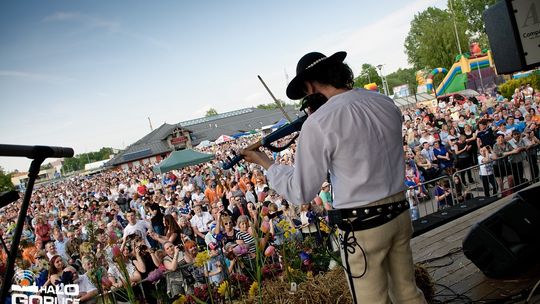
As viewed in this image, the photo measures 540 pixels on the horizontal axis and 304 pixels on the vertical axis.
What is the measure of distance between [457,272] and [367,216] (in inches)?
76.8

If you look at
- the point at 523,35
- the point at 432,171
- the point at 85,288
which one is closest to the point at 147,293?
the point at 85,288

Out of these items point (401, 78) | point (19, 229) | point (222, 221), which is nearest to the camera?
point (19, 229)

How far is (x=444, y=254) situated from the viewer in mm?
3467

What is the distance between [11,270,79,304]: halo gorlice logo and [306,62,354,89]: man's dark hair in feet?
10.6

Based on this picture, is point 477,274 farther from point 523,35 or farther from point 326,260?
point 523,35

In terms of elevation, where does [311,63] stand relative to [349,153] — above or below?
above

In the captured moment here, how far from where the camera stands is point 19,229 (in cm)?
111

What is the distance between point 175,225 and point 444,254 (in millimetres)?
4924

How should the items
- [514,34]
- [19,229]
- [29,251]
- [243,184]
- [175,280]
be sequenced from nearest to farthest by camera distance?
[19,229], [514,34], [175,280], [29,251], [243,184]

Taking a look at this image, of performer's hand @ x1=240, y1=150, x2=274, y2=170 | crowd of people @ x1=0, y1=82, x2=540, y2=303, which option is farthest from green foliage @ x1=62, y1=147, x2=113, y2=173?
performer's hand @ x1=240, y1=150, x2=274, y2=170

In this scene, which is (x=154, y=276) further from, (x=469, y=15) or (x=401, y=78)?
(x=401, y=78)

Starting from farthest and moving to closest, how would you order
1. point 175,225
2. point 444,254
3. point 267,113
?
1. point 267,113
2. point 175,225
3. point 444,254

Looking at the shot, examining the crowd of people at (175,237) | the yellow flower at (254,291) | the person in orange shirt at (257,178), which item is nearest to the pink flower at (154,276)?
the crowd of people at (175,237)

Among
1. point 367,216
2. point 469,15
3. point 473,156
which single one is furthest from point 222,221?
point 469,15
